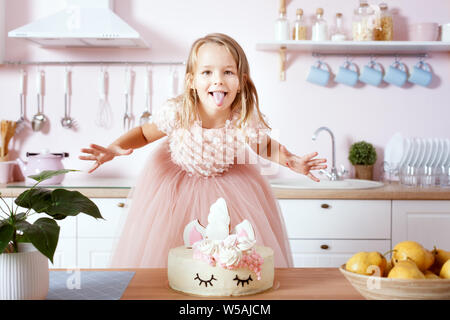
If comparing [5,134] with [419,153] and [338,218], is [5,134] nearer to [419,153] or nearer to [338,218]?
[338,218]

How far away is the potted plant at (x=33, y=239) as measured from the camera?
754mm

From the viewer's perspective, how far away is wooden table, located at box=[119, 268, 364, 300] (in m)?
0.88

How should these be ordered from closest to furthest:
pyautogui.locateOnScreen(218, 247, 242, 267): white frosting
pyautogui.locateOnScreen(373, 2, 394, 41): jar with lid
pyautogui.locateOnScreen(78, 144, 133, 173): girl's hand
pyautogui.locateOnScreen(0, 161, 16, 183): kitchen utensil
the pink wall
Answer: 1. pyautogui.locateOnScreen(218, 247, 242, 267): white frosting
2. pyautogui.locateOnScreen(78, 144, 133, 173): girl's hand
3. pyautogui.locateOnScreen(0, 161, 16, 183): kitchen utensil
4. pyautogui.locateOnScreen(373, 2, 394, 41): jar with lid
5. the pink wall

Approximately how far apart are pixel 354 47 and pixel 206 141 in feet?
4.33

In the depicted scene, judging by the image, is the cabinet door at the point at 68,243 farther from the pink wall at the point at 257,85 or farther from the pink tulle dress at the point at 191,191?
the pink tulle dress at the point at 191,191

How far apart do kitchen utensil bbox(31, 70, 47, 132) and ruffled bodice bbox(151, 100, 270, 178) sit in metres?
1.29

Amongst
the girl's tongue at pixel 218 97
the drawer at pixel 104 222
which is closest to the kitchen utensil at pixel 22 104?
the drawer at pixel 104 222

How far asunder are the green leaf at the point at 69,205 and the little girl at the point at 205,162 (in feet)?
1.82

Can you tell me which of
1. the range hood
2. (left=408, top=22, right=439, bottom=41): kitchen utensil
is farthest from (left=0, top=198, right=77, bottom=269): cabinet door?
(left=408, top=22, right=439, bottom=41): kitchen utensil

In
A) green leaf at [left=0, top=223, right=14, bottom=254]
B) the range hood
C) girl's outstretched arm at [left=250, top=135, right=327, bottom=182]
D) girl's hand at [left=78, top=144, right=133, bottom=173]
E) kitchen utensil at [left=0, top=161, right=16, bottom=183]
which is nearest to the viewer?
green leaf at [left=0, top=223, right=14, bottom=254]

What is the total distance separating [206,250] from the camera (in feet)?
2.89

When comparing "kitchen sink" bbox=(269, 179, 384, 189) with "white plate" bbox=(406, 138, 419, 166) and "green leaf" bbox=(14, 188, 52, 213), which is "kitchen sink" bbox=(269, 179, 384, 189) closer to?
"white plate" bbox=(406, 138, 419, 166)

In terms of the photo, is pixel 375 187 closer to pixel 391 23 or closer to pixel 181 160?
pixel 391 23
